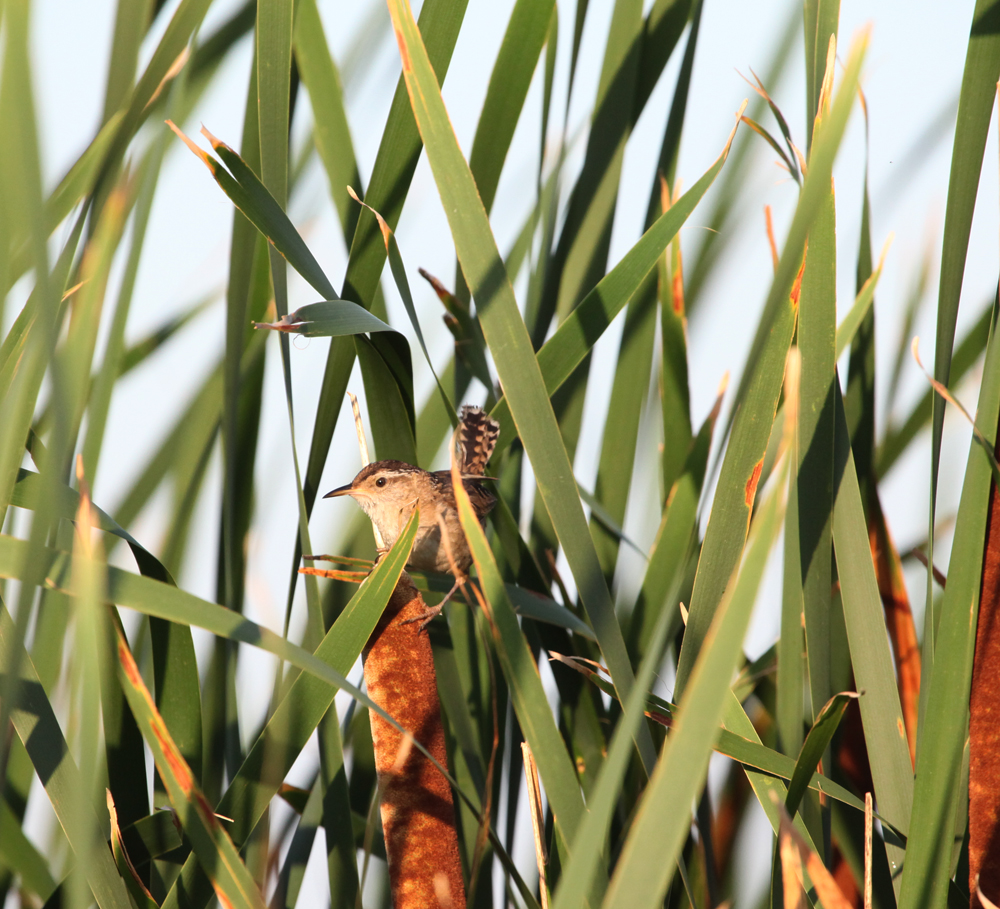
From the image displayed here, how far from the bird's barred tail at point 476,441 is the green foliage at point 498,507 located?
1.31 ft

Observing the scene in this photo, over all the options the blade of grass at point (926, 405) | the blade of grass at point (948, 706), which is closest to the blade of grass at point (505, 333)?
the blade of grass at point (948, 706)

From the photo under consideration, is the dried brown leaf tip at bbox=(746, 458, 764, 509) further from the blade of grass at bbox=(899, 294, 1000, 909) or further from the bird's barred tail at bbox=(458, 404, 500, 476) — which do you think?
the bird's barred tail at bbox=(458, 404, 500, 476)

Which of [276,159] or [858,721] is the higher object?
[276,159]

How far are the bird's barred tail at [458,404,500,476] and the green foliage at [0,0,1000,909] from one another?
0.40 m

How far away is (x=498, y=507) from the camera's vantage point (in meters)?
1.41

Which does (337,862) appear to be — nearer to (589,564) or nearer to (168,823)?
(168,823)

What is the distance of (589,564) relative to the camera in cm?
75

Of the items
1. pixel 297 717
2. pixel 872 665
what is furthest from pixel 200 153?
pixel 872 665

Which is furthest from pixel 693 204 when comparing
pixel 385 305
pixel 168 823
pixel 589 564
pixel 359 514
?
pixel 359 514

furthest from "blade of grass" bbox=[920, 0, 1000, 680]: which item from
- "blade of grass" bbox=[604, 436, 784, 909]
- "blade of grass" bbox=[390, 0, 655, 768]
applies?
"blade of grass" bbox=[604, 436, 784, 909]

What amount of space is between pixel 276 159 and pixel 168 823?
836mm

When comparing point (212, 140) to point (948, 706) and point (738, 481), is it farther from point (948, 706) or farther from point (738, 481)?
point (948, 706)

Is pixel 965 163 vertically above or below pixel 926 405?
above

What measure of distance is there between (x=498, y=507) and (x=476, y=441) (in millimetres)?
642
